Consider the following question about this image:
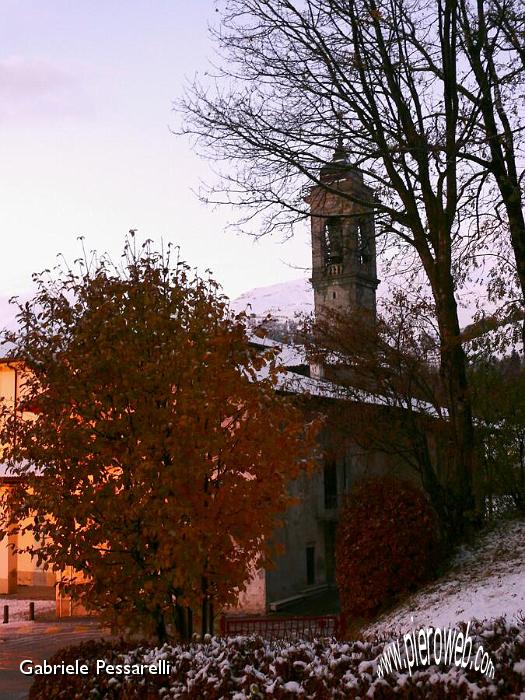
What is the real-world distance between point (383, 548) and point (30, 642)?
37.8ft

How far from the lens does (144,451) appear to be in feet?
35.7

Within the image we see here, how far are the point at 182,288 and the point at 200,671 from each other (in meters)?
6.18

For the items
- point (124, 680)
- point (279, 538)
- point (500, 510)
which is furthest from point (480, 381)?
point (124, 680)

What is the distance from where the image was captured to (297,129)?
18.7 metres

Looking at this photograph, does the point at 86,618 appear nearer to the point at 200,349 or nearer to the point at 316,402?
the point at 316,402

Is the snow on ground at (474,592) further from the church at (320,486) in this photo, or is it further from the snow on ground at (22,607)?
the snow on ground at (22,607)

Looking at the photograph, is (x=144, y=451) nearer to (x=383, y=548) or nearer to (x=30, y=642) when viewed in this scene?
(x=383, y=548)

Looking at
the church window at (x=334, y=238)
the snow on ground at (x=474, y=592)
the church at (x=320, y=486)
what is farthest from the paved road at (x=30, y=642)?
the church window at (x=334, y=238)

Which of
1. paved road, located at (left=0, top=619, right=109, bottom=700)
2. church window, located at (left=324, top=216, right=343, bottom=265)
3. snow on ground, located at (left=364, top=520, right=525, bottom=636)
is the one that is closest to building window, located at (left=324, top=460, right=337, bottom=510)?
church window, located at (left=324, top=216, right=343, bottom=265)

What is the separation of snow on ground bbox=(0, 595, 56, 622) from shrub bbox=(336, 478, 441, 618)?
14.5 metres

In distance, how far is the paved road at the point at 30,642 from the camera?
16.6m

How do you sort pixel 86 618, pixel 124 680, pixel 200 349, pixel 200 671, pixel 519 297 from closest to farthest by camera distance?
pixel 200 671 → pixel 124 680 → pixel 200 349 → pixel 519 297 → pixel 86 618

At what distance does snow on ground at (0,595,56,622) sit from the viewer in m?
26.6

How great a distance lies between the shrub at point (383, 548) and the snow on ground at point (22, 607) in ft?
47.7
